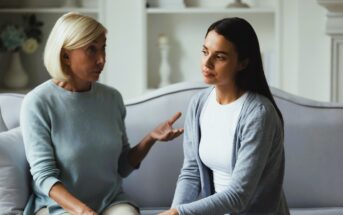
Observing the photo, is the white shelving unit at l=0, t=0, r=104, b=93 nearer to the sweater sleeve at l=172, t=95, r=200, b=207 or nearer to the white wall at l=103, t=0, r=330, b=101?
the white wall at l=103, t=0, r=330, b=101

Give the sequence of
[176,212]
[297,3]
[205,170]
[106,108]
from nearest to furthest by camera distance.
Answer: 1. [176,212]
2. [205,170]
3. [106,108]
4. [297,3]

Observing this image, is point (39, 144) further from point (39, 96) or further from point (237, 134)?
point (237, 134)

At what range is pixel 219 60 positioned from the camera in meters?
1.83

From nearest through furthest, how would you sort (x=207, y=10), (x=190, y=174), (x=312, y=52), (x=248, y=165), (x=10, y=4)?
(x=248, y=165) → (x=190, y=174) → (x=312, y=52) → (x=207, y=10) → (x=10, y=4)

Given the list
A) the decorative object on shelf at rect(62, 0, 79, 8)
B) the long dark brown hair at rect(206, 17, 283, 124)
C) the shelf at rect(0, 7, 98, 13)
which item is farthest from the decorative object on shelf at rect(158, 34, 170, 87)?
the long dark brown hair at rect(206, 17, 283, 124)

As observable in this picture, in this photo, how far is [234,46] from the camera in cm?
181

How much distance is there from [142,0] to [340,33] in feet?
3.81

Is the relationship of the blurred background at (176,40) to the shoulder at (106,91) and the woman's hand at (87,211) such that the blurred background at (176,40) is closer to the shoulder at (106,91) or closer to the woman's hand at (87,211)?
the shoulder at (106,91)

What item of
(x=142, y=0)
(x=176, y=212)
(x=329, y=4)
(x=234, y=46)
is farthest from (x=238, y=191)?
(x=142, y=0)

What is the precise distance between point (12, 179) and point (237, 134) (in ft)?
2.30

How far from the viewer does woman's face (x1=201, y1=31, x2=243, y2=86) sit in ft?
5.95

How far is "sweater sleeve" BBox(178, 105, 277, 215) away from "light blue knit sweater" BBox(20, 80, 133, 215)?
0.39 metres

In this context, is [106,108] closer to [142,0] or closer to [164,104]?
[164,104]

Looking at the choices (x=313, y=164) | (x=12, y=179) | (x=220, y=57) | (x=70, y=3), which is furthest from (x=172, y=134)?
(x=70, y=3)
